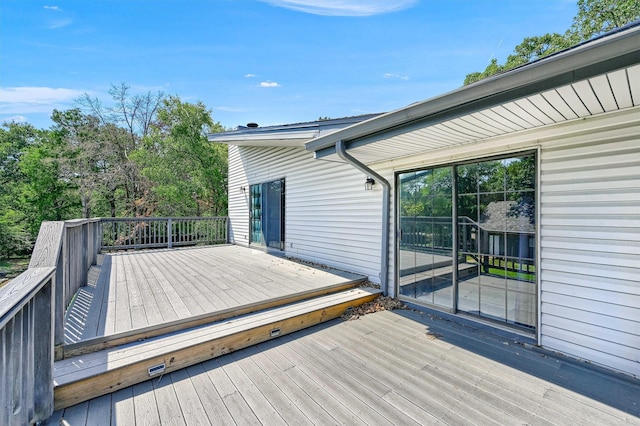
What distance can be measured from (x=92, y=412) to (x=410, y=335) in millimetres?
3047

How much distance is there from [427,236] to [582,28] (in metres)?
15.6

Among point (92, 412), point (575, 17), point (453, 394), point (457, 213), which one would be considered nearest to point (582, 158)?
point (457, 213)

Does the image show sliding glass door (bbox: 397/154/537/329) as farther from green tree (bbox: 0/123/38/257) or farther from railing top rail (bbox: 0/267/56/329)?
green tree (bbox: 0/123/38/257)

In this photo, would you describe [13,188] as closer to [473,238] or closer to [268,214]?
[268,214]

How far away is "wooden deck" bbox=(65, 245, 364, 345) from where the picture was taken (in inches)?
113

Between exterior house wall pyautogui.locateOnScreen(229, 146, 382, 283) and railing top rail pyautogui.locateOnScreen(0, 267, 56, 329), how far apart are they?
402 cm

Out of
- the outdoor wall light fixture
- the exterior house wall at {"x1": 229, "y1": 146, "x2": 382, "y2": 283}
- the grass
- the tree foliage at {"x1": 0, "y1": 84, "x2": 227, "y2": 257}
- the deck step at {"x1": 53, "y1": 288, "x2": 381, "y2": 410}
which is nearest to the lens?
the deck step at {"x1": 53, "y1": 288, "x2": 381, "y2": 410}

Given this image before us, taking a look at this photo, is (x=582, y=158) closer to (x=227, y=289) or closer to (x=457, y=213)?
(x=457, y=213)

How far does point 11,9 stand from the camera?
6.95m

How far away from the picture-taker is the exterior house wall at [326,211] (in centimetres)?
485

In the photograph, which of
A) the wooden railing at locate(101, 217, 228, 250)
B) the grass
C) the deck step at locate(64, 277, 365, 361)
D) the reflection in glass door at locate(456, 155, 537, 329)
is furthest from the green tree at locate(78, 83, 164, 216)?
the grass

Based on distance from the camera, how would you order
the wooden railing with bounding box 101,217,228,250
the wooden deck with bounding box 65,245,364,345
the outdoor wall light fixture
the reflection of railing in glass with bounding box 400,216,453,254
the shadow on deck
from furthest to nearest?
the wooden railing with bounding box 101,217,228,250 → the outdoor wall light fixture → the reflection of railing in glass with bounding box 400,216,453,254 → the wooden deck with bounding box 65,245,364,345 → the shadow on deck

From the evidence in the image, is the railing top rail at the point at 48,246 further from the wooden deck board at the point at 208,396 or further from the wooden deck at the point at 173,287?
the wooden deck board at the point at 208,396

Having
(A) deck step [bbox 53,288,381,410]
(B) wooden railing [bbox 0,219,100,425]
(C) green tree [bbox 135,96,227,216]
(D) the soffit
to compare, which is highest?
(C) green tree [bbox 135,96,227,216]
